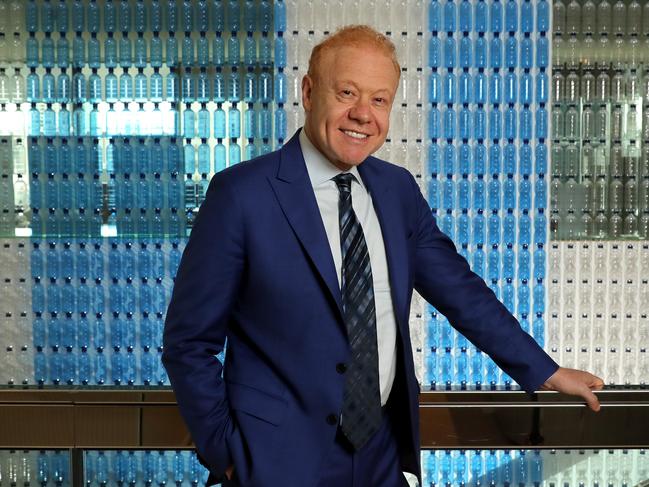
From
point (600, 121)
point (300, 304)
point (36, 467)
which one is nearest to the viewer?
point (300, 304)

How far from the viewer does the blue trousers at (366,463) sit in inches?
67.9

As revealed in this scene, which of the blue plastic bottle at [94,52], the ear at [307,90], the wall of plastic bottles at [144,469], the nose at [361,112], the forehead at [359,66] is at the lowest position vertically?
the wall of plastic bottles at [144,469]

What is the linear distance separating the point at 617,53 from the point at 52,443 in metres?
3.94

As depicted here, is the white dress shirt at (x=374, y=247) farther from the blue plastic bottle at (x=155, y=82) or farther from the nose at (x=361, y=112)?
Answer: the blue plastic bottle at (x=155, y=82)

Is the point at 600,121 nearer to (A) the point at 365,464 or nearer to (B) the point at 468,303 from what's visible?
(B) the point at 468,303

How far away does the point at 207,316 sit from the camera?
1.66 meters

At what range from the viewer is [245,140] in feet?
16.3

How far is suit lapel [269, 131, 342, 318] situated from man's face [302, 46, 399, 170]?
8 cm

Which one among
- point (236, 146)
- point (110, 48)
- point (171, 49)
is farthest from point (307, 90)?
point (110, 48)

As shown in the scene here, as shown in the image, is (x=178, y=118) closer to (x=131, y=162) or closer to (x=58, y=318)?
(x=131, y=162)

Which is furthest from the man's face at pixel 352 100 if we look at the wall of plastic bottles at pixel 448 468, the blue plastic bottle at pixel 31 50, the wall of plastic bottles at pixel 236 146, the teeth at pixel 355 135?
the blue plastic bottle at pixel 31 50

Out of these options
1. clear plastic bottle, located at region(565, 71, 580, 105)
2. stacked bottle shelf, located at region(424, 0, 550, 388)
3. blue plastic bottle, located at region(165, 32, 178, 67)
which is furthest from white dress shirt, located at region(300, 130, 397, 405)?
clear plastic bottle, located at region(565, 71, 580, 105)

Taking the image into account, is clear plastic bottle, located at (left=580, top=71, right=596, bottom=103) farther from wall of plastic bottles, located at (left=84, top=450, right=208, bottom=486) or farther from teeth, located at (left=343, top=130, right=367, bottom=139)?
teeth, located at (left=343, top=130, right=367, bottom=139)

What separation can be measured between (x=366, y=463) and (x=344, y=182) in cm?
61
